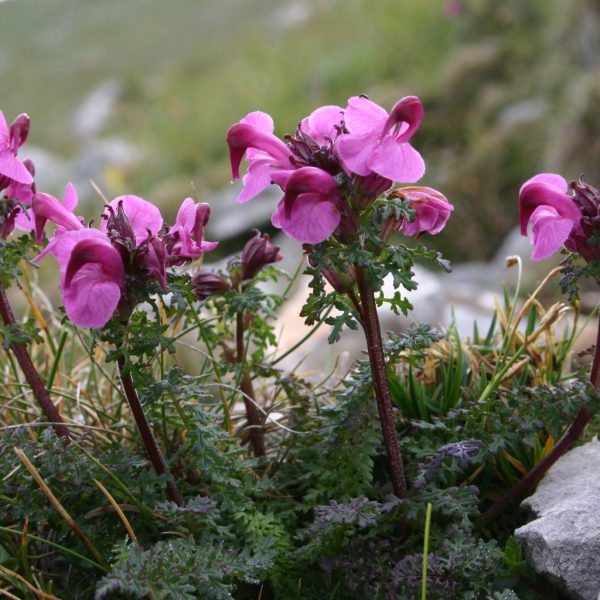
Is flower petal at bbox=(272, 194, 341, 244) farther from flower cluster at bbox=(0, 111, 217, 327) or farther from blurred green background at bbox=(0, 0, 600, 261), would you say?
blurred green background at bbox=(0, 0, 600, 261)

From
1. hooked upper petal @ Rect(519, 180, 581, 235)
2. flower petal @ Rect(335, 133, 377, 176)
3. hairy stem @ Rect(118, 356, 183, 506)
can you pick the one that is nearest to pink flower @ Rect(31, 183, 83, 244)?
hairy stem @ Rect(118, 356, 183, 506)

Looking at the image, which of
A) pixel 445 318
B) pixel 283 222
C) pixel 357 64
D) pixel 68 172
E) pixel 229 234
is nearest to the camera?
pixel 283 222

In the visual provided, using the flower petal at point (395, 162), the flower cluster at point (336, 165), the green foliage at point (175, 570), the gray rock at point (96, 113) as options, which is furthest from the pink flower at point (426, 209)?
the gray rock at point (96, 113)

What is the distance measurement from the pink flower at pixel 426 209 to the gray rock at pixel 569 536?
0.57 metres

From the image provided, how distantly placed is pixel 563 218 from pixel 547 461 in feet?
1.64

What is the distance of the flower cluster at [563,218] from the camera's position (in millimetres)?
1225

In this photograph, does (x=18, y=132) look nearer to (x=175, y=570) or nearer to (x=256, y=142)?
(x=256, y=142)

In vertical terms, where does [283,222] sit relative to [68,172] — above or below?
Result: below

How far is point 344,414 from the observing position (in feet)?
4.71

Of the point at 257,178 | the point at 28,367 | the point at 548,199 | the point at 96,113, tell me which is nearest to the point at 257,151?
the point at 257,178

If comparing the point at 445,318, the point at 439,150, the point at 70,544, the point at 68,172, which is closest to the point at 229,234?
the point at 439,150

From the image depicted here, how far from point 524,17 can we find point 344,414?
968cm

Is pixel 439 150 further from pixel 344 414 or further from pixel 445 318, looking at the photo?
pixel 344 414

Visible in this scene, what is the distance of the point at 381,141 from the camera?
1.14 m
